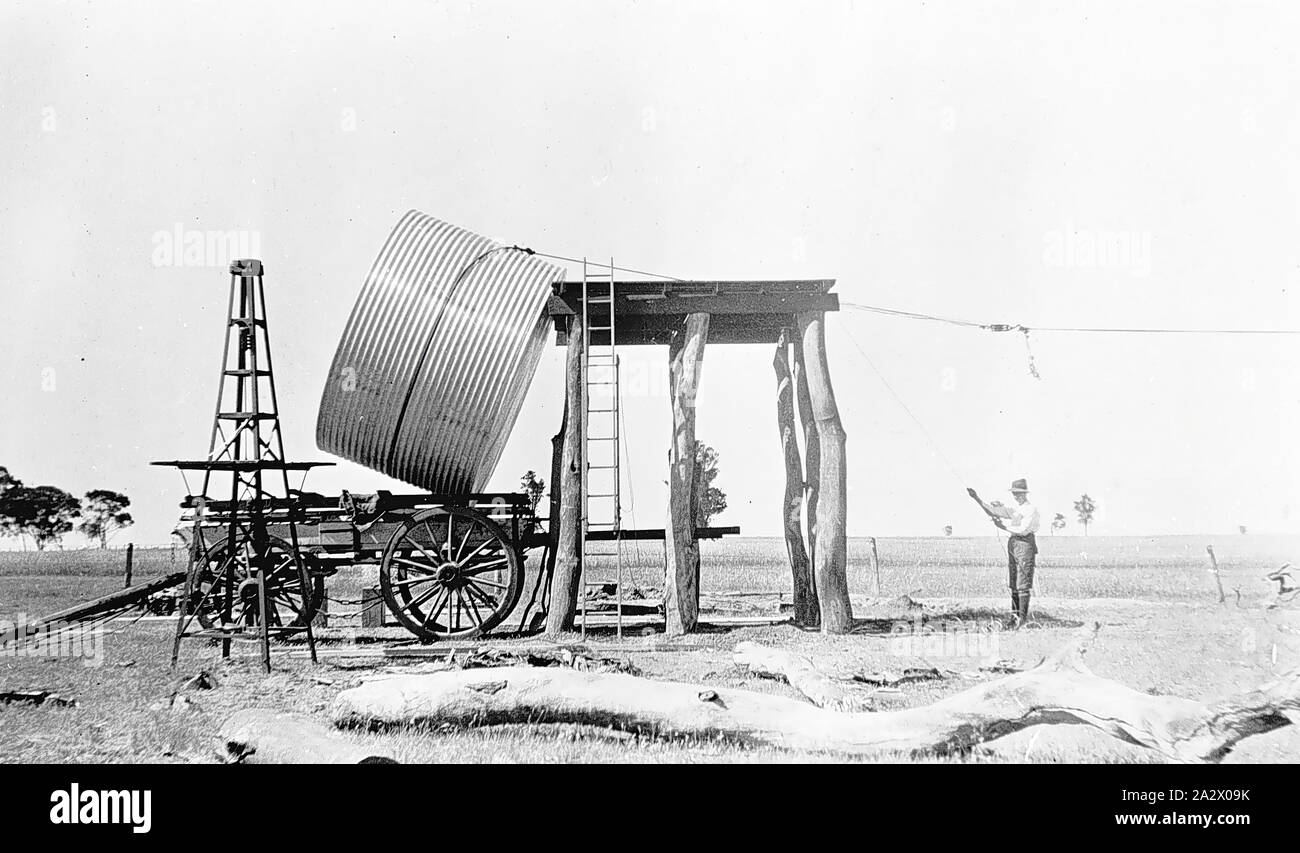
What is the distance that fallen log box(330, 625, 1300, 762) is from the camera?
6977 millimetres

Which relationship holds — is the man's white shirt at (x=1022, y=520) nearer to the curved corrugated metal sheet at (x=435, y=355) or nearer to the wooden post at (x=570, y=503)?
the wooden post at (x=570, y=503)

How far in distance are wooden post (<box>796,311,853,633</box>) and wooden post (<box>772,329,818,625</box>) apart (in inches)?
37.2

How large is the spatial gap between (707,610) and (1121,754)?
8.20m

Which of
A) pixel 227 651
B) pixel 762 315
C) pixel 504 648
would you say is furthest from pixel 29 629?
pixel 762 315

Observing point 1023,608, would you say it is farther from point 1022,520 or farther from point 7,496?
point 7,496

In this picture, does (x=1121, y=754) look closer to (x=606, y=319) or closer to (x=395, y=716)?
(x=395, y=716)

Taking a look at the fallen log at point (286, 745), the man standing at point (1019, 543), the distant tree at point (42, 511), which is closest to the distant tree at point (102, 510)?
the distant tree at point (42, 511)

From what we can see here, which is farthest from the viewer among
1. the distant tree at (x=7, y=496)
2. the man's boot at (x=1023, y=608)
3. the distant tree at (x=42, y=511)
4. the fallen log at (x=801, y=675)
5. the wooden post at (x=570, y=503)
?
the distant tree at (x=42, y=511)

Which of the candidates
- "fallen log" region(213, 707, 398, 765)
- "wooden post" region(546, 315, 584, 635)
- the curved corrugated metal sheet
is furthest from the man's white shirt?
"fallen log" region(213, 707, 398, 765)

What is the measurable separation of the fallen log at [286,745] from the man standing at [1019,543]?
7.95 metres

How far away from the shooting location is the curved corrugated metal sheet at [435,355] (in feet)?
35.2

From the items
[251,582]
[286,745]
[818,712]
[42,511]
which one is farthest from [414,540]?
[42,511]

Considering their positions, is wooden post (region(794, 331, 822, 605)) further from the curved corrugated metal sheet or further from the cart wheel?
the cart wheel

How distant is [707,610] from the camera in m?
14.6
